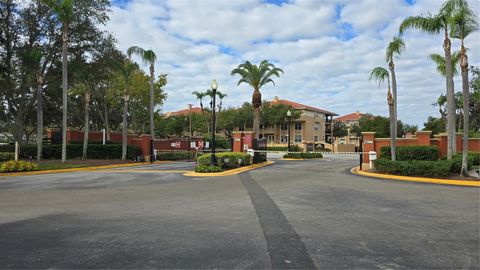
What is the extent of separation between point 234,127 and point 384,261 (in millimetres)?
79560

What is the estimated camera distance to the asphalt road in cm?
537

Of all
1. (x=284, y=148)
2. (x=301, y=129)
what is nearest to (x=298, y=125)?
(x=301, y=129)

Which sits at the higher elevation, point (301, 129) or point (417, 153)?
point (301, 129)

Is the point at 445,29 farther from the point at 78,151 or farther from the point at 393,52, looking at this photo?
the point at 78,151

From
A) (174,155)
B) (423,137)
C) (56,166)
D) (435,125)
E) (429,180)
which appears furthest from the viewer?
(435,125)

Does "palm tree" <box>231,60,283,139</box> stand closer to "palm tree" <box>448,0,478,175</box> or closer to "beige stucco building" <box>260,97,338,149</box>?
"palm tree" <box>448,0,478,175</box>

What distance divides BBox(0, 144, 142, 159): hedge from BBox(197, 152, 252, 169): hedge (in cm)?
1178

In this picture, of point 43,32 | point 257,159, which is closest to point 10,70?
point 43,32

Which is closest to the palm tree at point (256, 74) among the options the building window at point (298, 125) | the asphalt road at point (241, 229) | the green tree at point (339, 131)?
the asphalt road at point (241, 229)

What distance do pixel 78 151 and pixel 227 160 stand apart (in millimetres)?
14160

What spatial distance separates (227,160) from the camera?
2147 centimetres

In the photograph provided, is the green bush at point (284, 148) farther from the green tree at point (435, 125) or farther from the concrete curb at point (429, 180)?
the concrete curb at point (429, 180)

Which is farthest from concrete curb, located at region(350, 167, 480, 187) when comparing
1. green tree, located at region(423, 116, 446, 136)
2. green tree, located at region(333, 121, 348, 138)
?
green tree, located at region(333, 121, 348, 138)

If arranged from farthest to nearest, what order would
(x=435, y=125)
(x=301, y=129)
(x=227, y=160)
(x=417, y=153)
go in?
(x=301, y=129)
(x=435, y=125)
(x=227, y=160)
(x=417, y=153)
